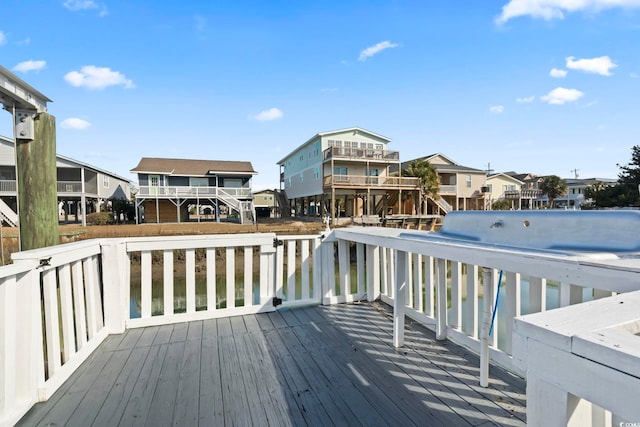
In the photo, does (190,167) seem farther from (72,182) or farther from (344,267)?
(344,267)

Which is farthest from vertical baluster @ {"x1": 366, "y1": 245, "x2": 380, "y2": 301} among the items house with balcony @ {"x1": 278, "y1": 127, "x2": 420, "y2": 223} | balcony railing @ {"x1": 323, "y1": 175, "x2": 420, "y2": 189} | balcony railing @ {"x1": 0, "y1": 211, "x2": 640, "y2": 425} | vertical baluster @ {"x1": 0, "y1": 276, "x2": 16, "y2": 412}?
balcony railing @ {"x1": 323, "y1": 175, "x2": 420, "y2": 189}

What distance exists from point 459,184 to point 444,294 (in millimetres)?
24107

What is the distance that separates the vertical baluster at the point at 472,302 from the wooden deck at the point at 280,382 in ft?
0.66

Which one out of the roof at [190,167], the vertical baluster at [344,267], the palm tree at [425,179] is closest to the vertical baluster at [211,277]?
the vertical baluster at [344,267]

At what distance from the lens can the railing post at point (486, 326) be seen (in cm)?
174

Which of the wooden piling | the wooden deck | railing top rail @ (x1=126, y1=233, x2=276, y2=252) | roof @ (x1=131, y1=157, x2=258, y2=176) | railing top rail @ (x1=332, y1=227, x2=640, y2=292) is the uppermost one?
roof @ (x1=131, y1=157, x2=258, y2=176)

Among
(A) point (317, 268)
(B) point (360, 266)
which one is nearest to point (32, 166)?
(A) point (317, 268)

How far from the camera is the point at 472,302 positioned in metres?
2.22

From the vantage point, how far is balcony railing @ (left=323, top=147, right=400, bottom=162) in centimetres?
1839

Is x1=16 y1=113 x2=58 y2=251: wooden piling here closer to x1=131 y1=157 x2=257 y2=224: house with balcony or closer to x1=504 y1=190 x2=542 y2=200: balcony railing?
x1=131 y1=157 x2=257 y2=224: house with balcony

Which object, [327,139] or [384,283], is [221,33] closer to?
[384,283]

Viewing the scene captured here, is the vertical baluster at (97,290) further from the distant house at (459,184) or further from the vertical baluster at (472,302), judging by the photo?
the distant house at (459,184)

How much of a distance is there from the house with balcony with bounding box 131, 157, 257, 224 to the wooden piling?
15.9 meters

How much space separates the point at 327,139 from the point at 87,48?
13.4m
